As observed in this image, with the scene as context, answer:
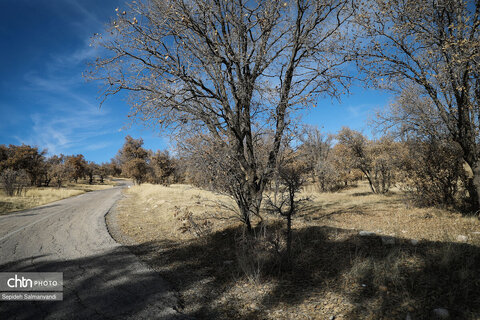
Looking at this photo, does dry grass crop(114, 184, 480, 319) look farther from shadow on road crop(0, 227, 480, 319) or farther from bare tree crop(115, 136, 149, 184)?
bare tree crop(115, 136, 149, 184)

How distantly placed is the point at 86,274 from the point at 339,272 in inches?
185

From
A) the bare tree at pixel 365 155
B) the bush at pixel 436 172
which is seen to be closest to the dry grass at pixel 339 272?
the bush at pixel 436 172

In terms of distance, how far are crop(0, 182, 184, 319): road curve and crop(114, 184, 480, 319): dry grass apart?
40 centimetres

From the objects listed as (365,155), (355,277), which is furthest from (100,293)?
(365,155)

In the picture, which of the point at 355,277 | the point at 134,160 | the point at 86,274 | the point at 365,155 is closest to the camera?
the point at 355,277

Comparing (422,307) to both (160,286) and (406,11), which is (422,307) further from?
(406,11)

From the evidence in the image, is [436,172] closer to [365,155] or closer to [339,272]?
[339,272]

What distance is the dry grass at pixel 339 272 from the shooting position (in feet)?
9.36

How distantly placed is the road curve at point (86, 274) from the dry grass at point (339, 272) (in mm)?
402

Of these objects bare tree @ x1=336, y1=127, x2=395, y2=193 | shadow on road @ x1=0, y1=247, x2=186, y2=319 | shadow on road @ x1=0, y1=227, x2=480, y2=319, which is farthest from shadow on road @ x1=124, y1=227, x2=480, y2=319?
bare tree @ x1=336, y1=127, x2=395, y2=193

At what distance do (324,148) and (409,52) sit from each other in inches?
775

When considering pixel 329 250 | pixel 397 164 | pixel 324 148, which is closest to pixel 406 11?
pixel 397 164

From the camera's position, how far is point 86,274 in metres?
4.32

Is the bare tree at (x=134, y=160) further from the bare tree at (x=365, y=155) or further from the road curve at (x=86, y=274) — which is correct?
the bare tree at (x=365, y=155)
